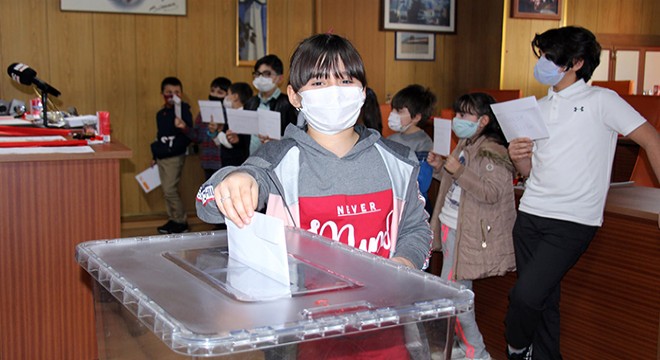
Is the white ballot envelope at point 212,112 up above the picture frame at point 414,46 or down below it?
below

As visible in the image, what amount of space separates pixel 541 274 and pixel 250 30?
5091 millimetres

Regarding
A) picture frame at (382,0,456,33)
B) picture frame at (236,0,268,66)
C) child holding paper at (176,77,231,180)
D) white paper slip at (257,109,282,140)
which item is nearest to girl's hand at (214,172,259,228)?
white paper slip at (257,109,282,140)

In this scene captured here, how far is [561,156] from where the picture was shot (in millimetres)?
2957

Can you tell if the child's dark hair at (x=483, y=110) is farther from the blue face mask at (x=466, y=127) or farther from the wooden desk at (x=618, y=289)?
the wooden desk at (x=618, y=289)

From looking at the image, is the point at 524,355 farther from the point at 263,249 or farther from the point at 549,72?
the point at 263,249


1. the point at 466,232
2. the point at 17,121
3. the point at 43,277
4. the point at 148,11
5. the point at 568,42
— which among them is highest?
the point at 148,11

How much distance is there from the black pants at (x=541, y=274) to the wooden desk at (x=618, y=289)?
0.38 feet

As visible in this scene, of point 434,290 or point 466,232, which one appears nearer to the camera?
point 434,290

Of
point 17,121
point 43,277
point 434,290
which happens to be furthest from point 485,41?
point 434,290

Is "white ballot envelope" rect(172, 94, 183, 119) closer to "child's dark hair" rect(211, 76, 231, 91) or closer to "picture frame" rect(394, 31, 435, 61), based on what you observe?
"child's dark hair" rect(211, 76, 231, 91)

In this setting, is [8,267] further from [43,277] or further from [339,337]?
[339,337]

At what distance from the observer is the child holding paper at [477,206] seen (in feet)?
10.7

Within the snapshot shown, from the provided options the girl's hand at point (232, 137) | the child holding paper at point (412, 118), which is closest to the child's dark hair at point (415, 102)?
the child holding paper at point (412, 118)

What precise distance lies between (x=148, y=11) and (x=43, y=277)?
13.9ft
